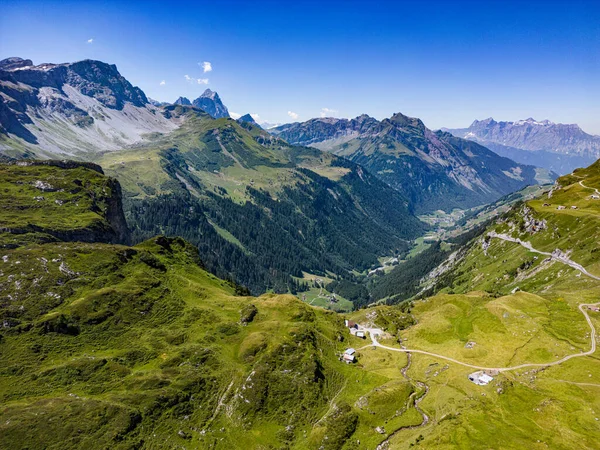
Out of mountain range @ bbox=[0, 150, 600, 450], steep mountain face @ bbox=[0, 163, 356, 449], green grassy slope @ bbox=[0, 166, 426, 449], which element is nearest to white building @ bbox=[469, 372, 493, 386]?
mountain range @ bbox=[0, 150, 600, 450]

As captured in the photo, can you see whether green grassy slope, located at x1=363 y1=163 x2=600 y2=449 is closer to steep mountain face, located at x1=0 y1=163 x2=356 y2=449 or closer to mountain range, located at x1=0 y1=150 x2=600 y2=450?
mountain range, located at x1=0 y1=150 x2=600 y2=450

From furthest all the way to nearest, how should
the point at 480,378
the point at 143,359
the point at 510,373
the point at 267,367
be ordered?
1. the point at 143,359
2. the point at 267,367
3. the point at 510,373
4. the point at 480,378

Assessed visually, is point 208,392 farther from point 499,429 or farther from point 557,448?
point 557,448

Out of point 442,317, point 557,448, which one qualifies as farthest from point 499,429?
point 442,317

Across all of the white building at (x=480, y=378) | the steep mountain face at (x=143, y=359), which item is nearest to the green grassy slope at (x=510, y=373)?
the white building at (x=480, y=378)

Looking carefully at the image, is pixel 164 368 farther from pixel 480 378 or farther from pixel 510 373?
pixel 510 373

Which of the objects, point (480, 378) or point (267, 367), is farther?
point (267, 367)

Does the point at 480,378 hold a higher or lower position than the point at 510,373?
lower

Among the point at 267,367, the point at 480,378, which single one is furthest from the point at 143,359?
the point at 480,378

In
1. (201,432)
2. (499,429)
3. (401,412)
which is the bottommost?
(201,432)

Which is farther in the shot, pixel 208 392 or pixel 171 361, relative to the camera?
pixel 171 361

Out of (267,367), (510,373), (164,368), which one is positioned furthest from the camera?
(267,367)
